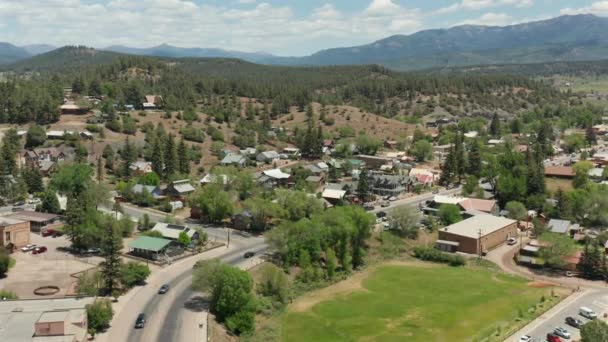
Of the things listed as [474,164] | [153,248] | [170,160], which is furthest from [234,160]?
[153,248]

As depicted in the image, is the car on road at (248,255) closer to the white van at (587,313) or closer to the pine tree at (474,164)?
the white van at (587,313)

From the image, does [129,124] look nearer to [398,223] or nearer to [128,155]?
[128,155]

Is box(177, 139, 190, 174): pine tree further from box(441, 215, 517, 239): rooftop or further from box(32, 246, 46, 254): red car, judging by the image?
box(441, 215, 517, 239): rooftop

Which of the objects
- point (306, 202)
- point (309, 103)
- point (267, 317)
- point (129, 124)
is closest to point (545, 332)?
point (267, 317)

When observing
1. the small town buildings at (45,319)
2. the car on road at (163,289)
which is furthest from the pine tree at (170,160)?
the small town buildings at (45,319)

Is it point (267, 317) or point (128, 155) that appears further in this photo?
point (128, 155)

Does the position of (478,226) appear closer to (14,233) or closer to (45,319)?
(45,319)
